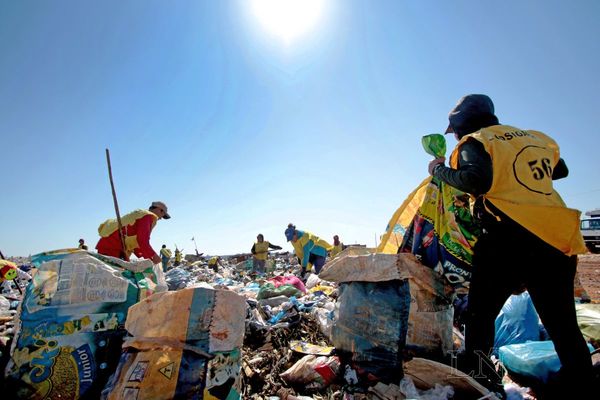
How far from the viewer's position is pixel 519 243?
4.19 ft

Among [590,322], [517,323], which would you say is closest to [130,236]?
[517,323]

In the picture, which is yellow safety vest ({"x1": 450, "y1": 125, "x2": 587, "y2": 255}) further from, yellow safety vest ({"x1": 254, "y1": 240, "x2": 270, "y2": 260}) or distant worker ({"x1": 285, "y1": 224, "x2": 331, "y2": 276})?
yellow safety vest ({"x1": 254, "y1": 240, "x2": 270, "y2": 260})

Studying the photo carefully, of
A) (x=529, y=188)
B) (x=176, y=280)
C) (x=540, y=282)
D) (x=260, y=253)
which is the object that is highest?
(x=529, y=188)

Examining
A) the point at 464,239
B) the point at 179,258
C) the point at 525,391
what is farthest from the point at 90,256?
the point at 179,258

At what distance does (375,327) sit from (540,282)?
0.78 meters

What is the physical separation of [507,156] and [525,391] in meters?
1.12

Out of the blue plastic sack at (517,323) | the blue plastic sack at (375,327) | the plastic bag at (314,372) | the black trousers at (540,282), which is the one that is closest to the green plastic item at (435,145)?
the black trousers at (540,282)

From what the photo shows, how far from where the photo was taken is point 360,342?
5.39 ft

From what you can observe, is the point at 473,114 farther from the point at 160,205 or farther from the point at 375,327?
the point at 160,205

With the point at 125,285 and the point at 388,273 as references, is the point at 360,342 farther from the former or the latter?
the point at 125,285

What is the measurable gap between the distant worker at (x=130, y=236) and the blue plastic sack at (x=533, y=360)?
298 cm

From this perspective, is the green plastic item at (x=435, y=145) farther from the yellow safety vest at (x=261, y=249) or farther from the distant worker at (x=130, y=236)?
the yellow safety vest at (x=261, y=249)

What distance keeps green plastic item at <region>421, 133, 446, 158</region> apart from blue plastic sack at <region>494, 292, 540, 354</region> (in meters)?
1.22

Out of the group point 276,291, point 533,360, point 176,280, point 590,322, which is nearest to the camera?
point 533,360
